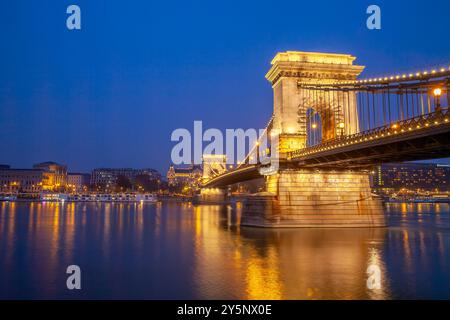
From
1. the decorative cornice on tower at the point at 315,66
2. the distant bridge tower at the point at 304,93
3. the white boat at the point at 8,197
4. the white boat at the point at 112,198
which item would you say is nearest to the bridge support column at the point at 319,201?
the distant bridge tower at the point at 304,93

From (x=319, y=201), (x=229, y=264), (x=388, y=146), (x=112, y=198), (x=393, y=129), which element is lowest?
(x=229, y=264)

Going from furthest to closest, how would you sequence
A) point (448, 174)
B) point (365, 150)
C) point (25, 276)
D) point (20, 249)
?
point (448, 174) < point (365, 150) < point (20, 249) < point (25, 276)

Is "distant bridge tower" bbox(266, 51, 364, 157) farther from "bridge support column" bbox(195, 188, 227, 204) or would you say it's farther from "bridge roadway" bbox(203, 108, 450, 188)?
"bridge support column" bbox(195, 188, 227, 204)

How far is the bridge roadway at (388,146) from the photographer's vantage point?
2262cm

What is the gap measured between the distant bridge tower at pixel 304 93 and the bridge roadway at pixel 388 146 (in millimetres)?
4301

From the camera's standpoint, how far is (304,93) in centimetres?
4153

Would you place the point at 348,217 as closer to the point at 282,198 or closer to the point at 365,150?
the point at 282,198

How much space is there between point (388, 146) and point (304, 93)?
15173 millimetres

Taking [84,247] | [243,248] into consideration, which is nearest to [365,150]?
[243,248]

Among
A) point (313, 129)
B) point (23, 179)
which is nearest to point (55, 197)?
point (23, 179)

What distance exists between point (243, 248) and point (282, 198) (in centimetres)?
1120

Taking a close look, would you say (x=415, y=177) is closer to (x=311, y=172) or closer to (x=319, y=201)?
(x=311, y=172)

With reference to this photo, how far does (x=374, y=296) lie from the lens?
15750mm
